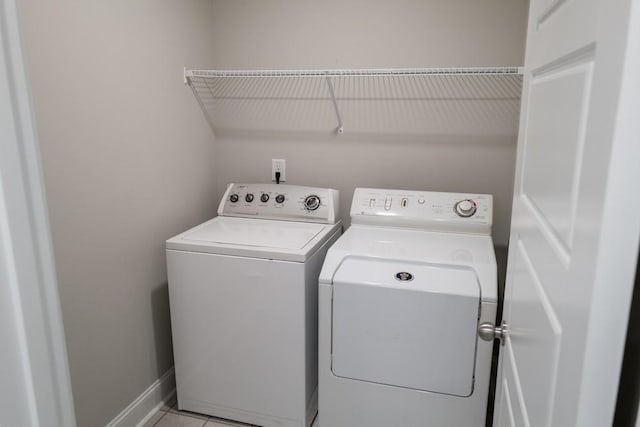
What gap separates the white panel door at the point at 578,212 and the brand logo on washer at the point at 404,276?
66 centimetres

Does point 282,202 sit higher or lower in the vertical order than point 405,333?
higher

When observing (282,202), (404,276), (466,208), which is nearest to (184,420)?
(282,202)

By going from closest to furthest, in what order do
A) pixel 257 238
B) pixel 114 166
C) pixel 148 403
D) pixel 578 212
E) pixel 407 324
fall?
pixel 578 212, pixel 407 324, pixel 114 166, pixel 257 238, pixel 148 403

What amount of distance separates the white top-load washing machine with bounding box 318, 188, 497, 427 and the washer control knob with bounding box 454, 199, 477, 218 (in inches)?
8.0

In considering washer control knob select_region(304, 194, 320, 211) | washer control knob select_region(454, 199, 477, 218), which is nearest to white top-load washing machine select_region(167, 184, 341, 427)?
washer control knob select_region(304, 194, 320, 211)

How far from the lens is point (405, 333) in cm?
158

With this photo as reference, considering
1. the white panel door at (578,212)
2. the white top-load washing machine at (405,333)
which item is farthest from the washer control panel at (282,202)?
the white panel door at (578,212)

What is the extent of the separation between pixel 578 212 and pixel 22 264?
0.74 meters

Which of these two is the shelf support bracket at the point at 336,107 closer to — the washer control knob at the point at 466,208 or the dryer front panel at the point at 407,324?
the washer control knob at the point at 466,208

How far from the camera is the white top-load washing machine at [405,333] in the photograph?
1.53 meters

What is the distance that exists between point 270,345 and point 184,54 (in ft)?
4.72

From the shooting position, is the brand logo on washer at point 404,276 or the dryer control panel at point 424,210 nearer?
the brand logo on washer at point 404,276

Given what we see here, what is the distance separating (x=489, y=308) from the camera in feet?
4.85

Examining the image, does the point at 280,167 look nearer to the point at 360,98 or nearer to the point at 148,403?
the point at 360,98
